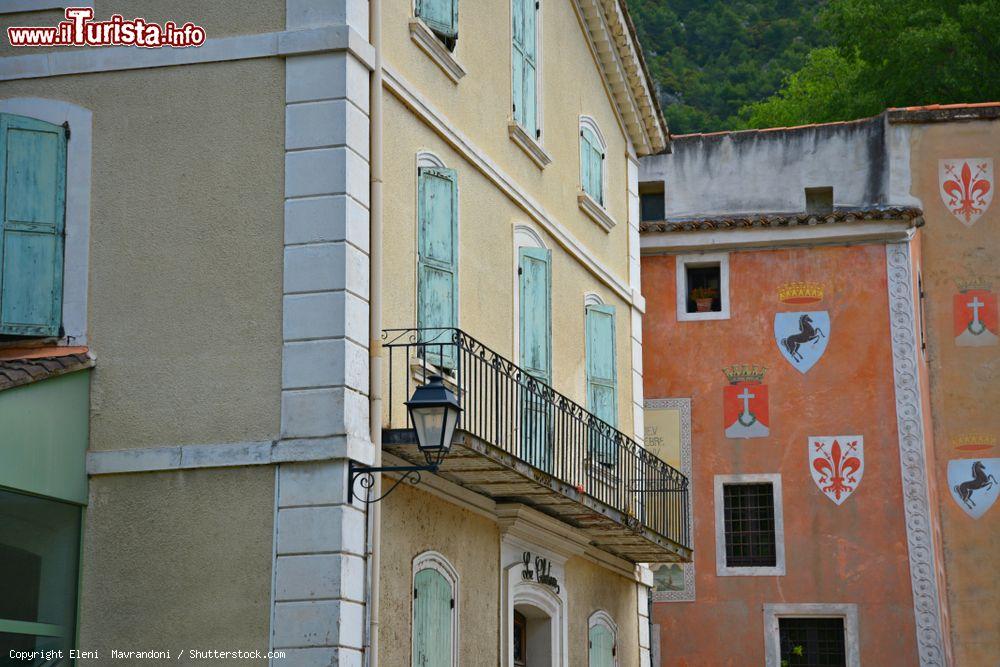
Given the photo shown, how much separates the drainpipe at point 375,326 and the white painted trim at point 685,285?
44.6ft

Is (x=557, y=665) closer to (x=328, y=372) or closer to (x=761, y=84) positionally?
(x=328, y=372)

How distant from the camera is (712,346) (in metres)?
26.7

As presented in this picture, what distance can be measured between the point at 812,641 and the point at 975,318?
5.67 metres

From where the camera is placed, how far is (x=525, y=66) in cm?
1822

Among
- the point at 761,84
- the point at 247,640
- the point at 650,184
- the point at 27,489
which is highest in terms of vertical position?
the point at 761,84

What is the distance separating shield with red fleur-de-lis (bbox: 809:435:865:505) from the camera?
25.5 meters

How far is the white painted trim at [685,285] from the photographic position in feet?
88.1

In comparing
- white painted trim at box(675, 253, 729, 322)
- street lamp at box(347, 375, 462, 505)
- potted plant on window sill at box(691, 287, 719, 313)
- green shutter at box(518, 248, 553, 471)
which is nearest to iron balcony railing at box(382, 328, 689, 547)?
green shutter at box(518, 248, 553, 471)

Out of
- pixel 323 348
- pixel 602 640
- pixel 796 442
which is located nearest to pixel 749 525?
pixel 796 442

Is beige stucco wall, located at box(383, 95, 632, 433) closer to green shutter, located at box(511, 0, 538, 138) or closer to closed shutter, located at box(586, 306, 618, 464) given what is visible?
closed shutter, located at box(586, 306, 618, 464)

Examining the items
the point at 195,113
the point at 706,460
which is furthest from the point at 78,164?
the point at 706,460

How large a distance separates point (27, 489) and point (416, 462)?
124 inches

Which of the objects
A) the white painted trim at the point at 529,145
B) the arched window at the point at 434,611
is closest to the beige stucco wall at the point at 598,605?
the arched window at the point at 434,611

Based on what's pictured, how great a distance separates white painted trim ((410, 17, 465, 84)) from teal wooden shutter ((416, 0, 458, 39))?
0.26 ft
